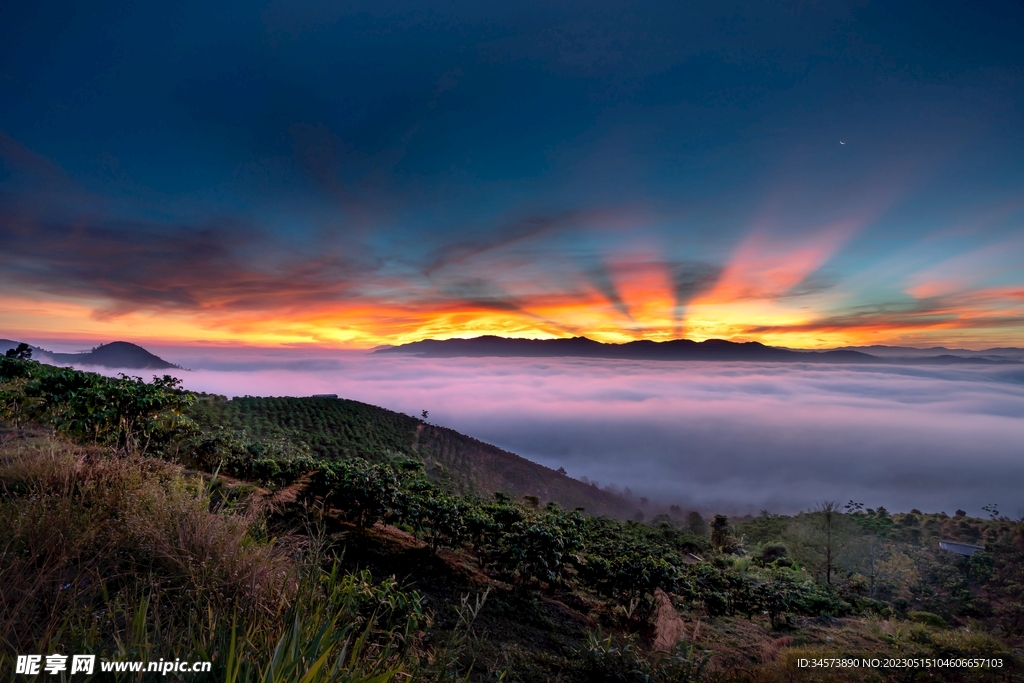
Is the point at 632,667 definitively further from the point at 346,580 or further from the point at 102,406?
the point at 102,406

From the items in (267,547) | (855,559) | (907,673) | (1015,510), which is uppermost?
(267,547)

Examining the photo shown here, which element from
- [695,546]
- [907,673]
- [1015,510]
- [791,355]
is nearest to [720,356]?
[791,355]

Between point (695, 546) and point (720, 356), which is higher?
point (720, 356)

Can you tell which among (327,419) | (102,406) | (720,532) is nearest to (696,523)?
(720,532)

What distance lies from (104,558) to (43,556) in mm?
365

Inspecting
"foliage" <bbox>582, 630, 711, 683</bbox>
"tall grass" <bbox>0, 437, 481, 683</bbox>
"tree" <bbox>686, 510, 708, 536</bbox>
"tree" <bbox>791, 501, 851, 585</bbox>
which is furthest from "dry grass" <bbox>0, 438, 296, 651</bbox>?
"tree" <bbox>686, 510, 708, 536</bbox>

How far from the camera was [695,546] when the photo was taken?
15430 mm

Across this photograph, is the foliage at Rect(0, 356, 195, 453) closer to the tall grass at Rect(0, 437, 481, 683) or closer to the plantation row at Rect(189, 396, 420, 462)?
the tall grass at Rect(0, 437, 481, 683)

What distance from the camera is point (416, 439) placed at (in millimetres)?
43062

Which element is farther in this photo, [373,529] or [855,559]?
[855,559]

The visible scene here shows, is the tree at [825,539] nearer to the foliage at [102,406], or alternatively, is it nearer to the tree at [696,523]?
the tree at [696,523]

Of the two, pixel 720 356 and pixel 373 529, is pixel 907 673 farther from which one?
pixel 720 356

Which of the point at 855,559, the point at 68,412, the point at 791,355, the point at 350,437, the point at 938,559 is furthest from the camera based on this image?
the point at 791,355

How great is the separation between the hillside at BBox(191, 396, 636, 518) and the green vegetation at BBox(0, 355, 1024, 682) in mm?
25346
